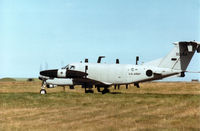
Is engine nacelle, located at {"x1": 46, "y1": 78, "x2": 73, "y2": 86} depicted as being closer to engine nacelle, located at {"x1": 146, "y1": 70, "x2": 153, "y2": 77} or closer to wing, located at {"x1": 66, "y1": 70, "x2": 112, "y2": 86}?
wing, located at {"x1": 66, "y1": 70, "x2": 112, "y2": 86}

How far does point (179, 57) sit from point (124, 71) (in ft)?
22.1

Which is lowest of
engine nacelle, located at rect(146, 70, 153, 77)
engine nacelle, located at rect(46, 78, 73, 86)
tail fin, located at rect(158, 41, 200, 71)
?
engine nacelle, located at rect(46, 78, 73, 86)

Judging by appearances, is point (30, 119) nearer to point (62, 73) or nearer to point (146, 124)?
point (146, 124)

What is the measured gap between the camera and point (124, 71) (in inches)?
1464

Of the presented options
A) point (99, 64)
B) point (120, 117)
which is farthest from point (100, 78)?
point (120, 117)

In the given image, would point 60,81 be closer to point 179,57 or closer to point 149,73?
point 149,73

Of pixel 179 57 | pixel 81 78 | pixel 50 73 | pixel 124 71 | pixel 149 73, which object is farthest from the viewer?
pixel 50 73

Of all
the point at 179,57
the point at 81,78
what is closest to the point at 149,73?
the point at 179,57

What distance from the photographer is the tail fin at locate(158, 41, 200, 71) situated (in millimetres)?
34750

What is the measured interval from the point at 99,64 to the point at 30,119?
72.2 ft

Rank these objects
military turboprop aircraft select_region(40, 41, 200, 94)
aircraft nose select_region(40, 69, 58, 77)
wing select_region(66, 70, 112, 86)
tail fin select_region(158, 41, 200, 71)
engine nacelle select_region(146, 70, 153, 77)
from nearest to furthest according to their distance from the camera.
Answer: tail fin select_region(158, 41, 200, 71), military turboprop aircraft select_region(40, 41, 200, 94), engine nacelle select_region(146, 70, 153, 77), wing select_region(66, 70, 112, 86), aircraft nose select_region(40, 69, 58, 77)

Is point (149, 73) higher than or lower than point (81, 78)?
higher

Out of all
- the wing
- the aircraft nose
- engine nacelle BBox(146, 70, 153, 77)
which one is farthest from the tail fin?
the aircraft nose

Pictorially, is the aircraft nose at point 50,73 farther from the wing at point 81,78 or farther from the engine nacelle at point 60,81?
the engine nacelle at point 60,81
